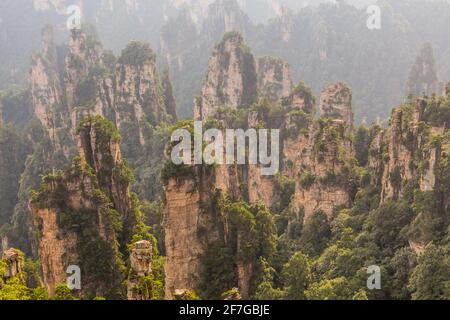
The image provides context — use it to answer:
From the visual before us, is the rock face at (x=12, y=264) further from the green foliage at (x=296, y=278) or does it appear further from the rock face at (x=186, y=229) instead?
the green foliage at (x=296, y=278)

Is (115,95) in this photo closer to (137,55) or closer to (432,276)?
(137,55)

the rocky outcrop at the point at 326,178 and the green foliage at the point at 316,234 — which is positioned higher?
the rocky outcrop at the point at 326,178

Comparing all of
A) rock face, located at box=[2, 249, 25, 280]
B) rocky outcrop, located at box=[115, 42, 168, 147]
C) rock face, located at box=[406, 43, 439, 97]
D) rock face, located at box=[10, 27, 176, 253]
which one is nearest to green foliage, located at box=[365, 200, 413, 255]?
rock face, located at box=[2, 249, 25, 280]

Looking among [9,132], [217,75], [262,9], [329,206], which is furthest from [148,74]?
[262,9]

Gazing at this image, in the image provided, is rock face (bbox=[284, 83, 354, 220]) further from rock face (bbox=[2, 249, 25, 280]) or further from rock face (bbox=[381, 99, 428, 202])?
rock face (bbox=[2, 249, 25, 280])

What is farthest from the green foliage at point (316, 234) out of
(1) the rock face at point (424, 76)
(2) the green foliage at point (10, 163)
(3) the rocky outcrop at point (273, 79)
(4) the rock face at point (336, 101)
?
(1) the rock face at point (424, 76)

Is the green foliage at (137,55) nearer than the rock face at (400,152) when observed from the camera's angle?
No
